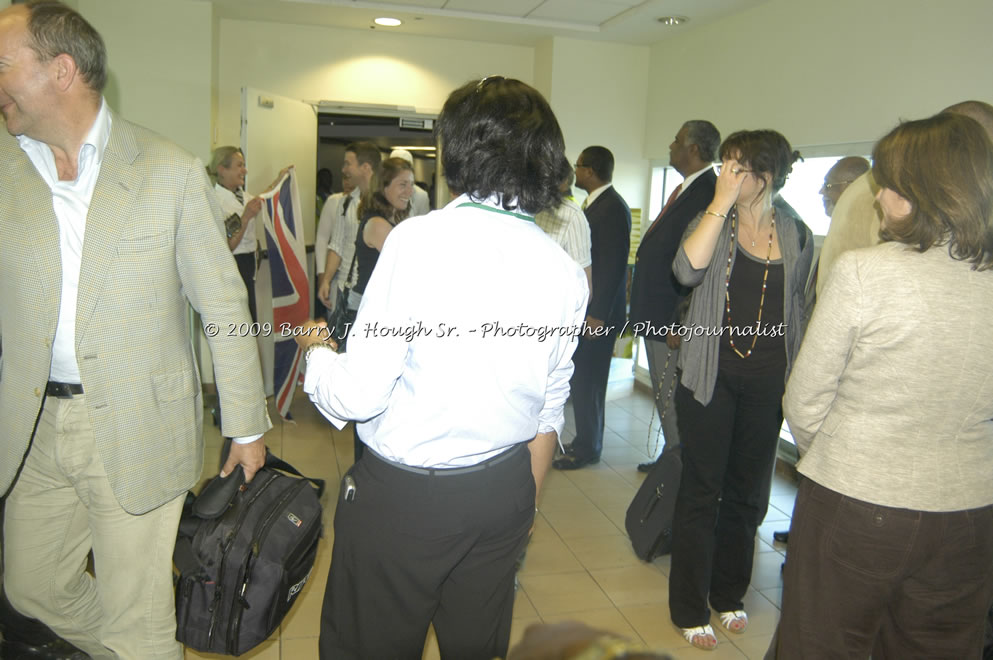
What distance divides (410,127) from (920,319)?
17.9 ft

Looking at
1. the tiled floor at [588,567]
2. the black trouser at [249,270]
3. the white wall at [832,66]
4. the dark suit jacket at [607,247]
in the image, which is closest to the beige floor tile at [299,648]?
the tiled floor at [588,567]

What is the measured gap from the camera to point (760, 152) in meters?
2.18

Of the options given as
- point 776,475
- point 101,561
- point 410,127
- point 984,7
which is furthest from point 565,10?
point 101,561

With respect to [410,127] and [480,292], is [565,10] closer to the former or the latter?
[410,127]

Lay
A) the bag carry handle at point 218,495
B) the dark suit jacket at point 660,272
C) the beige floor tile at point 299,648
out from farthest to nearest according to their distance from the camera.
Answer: the dark suit jacket at point 660,272 < the beige floor tile at point 299,648 < the bag carry handle at point 218,495

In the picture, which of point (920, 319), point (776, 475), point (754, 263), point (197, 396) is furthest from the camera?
point (776, 475)

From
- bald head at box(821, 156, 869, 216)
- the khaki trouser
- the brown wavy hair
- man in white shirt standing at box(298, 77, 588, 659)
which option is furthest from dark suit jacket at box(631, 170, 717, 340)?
the khaki trouser

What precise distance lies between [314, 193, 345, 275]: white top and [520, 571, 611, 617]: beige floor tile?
2993 millimetres

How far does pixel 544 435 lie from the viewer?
1.53m

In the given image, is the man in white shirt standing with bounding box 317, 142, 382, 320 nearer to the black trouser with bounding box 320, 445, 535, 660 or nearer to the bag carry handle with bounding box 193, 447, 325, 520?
the bag carry handle with bounding box 193, 447, 325, 520

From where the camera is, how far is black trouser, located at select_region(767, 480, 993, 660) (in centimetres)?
145

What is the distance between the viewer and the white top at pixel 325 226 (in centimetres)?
508

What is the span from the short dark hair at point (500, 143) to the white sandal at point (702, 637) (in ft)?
5.85

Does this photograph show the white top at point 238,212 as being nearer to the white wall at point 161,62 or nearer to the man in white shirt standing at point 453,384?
the white wall at point 161,62
